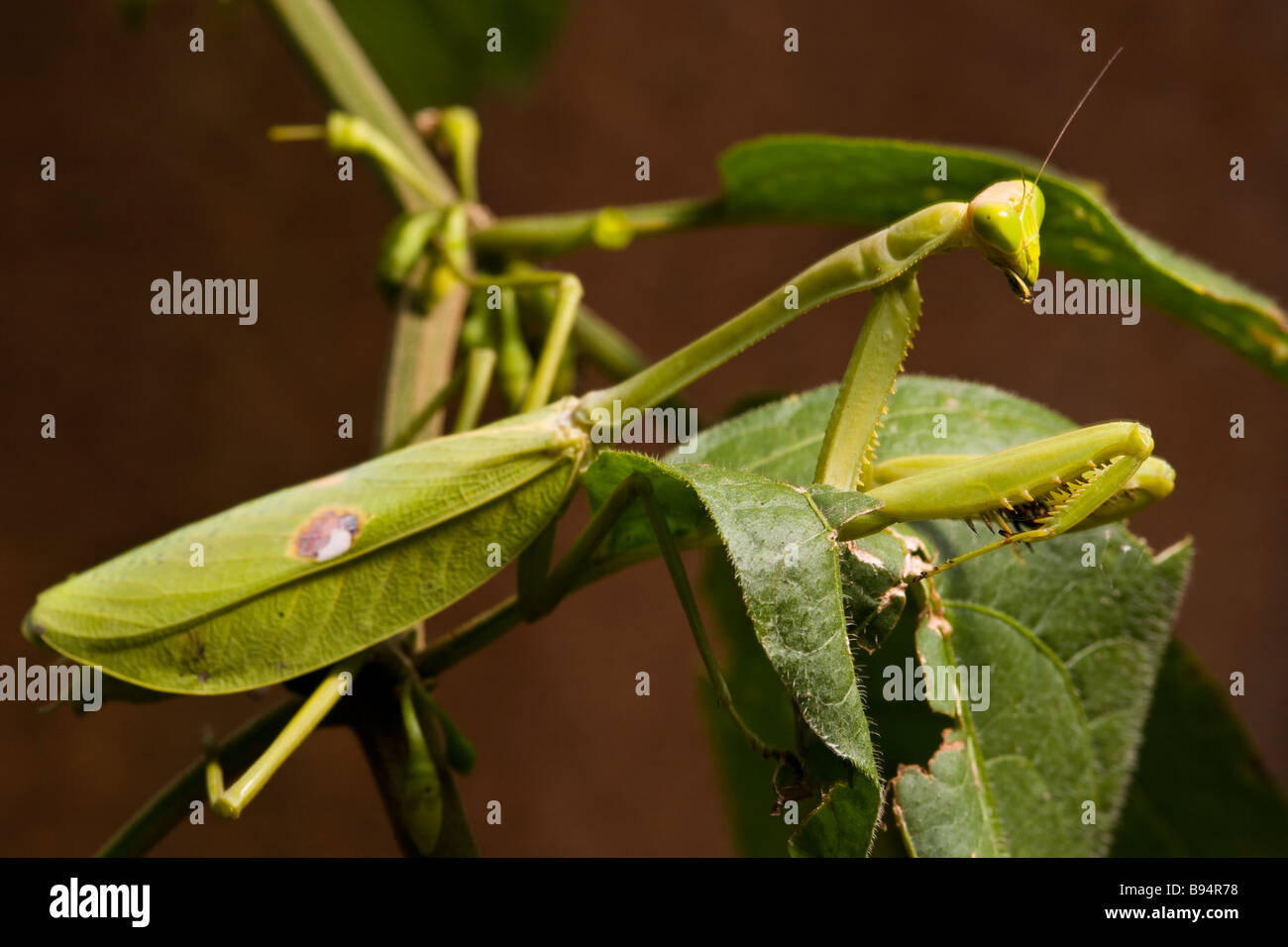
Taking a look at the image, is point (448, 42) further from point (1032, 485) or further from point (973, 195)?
point (1032, 485)

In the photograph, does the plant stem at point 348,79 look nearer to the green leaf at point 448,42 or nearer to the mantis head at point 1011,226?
the green leaf at point 448,42

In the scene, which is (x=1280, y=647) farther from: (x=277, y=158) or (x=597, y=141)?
(x=277, y=158)

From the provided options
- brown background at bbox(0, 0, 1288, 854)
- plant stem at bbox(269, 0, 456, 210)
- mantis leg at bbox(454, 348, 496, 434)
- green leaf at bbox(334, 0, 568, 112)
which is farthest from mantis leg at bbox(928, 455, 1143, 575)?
brown background at bbox(0, 0, 1288, 854)

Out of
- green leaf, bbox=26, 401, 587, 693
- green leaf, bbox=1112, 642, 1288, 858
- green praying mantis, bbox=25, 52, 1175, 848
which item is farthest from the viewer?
green leaf, bbox=1112, 642, 1288, 858

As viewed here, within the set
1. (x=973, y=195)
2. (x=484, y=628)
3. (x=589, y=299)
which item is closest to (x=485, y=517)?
(x=484, y=628)

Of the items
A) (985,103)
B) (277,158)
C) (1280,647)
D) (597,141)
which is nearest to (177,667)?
(277,158)

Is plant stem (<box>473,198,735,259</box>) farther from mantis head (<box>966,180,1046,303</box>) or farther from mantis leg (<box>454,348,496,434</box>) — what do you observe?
mantis head (<box>966,180,1046,303</box>)

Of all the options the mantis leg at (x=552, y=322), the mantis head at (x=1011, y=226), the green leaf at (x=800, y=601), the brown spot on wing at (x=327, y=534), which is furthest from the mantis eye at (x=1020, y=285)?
the brown spot on wing at (x=327, y=534)
